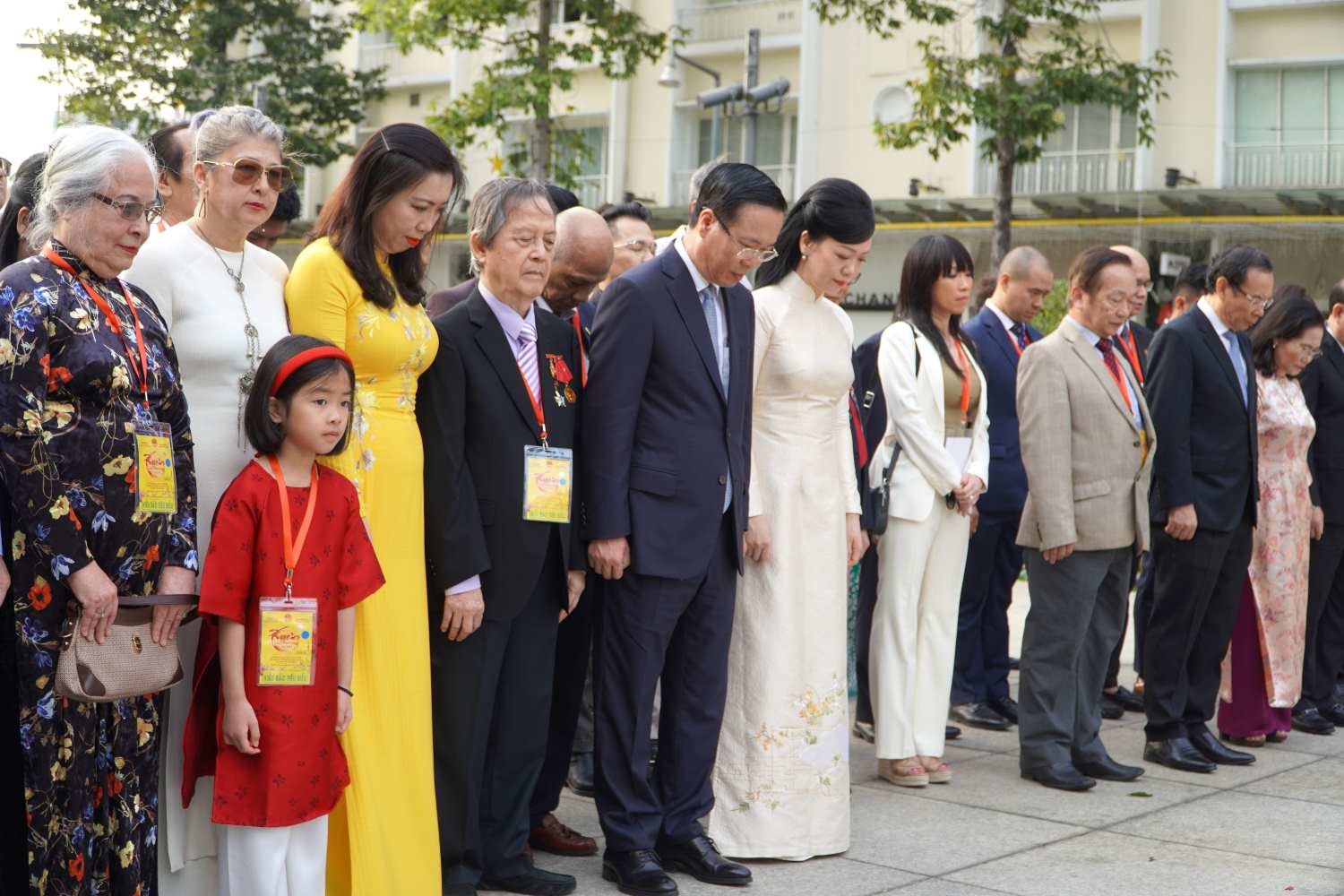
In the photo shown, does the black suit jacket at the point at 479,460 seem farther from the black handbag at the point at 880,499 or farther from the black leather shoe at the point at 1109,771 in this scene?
the black leather shoe at the point at 1109,771

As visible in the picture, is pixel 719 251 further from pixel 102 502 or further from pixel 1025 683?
pixel 1025 683

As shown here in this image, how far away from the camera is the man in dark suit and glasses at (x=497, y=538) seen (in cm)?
423

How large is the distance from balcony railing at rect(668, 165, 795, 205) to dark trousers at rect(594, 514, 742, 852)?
2299cm

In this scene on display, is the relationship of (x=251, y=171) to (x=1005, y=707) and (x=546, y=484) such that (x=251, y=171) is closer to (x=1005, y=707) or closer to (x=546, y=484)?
(x=546, y=484)

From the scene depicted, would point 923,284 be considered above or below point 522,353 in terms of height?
above

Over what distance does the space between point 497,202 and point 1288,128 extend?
21901mm

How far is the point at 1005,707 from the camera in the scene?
295 inches

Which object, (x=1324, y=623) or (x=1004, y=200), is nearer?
(x=1324, y=623)

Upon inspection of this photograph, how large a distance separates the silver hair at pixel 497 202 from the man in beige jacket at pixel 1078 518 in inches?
99.5

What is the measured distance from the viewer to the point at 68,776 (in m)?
3.41

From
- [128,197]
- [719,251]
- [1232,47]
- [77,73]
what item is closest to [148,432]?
[128,197]

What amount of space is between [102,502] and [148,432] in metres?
0.18

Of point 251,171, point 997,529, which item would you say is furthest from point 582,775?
point 251,171

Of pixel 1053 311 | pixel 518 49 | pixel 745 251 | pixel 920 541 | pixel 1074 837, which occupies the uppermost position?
pixel 518 49
